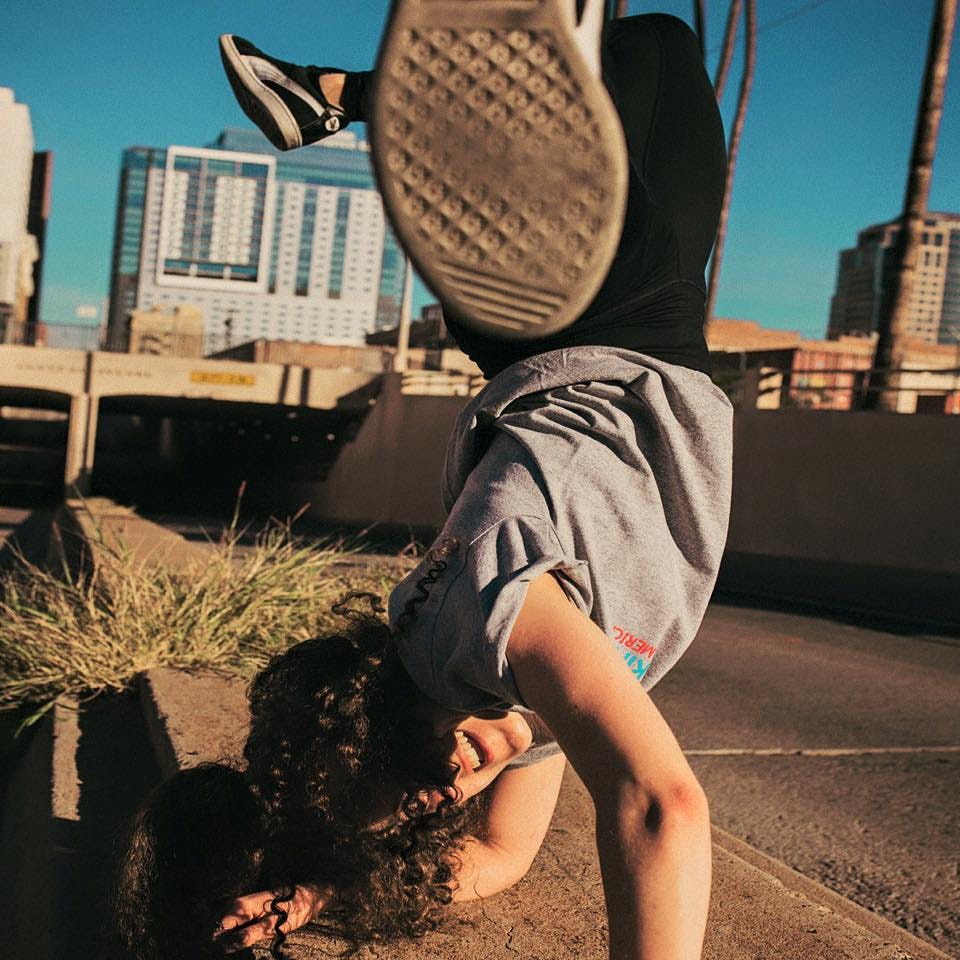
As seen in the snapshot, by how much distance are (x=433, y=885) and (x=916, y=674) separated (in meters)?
6.40

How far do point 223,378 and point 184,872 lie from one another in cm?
2945

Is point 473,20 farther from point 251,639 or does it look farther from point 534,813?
point 251,639

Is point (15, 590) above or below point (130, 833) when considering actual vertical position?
below

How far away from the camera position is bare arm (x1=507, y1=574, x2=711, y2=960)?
50.5 inches

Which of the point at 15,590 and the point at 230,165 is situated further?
the point at 230,165

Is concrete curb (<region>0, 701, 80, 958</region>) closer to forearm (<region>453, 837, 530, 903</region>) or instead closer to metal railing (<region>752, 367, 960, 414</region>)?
forearm (<region>453, 837, 530, 903</region>)

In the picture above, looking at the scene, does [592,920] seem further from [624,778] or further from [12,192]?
[12,192]

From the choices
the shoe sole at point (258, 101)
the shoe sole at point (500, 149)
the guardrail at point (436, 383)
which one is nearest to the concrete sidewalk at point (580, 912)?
the shoe sole at point (258, 101)

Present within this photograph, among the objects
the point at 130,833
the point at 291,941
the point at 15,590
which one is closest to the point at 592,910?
the point at 291,941

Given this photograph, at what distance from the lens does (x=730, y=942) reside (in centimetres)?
208

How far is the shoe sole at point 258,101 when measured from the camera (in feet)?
4.09

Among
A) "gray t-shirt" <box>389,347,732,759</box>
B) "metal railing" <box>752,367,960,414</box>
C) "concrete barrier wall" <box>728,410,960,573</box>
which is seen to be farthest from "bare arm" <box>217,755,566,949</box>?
"concrete barrier wall" <box>728,410,960,573</box>

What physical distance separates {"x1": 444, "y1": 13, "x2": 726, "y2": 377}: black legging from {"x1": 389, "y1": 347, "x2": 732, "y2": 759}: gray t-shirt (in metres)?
0.04

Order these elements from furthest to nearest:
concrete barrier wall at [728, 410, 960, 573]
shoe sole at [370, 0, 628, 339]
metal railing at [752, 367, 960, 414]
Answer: metal railing at [752, 367, 960, 414], concrete barrier wall at [728, 410, 960, 573], shoe sole at [370, 0, 628, 339]
